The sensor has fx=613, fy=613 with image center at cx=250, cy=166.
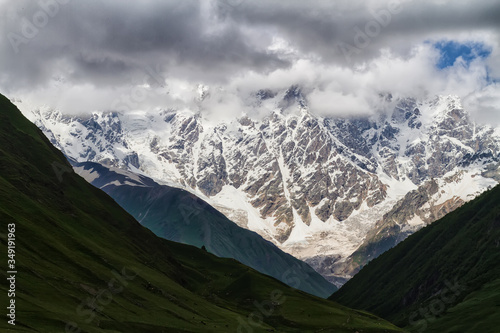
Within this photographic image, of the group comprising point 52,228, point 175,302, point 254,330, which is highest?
point 52,228

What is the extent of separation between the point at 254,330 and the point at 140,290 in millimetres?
37646

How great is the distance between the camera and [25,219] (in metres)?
186

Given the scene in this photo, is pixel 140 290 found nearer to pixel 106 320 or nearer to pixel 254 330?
pixel 254 330

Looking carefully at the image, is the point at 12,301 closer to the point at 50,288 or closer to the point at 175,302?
the point at 50,288

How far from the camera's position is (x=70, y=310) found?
13838 cm

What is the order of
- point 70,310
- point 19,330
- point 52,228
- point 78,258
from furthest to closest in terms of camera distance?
point 52,228 → point 78,258 → point 70,310 → point 19,330

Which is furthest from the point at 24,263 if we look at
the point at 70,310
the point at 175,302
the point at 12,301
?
the point at 175,302

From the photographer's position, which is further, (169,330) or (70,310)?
(169,330)

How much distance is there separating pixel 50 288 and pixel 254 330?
69.1 m

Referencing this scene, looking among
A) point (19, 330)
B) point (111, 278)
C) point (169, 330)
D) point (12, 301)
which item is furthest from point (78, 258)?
point (19, 330)

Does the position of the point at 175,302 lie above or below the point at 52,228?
below

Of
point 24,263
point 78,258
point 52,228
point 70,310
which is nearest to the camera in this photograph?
point 70,310

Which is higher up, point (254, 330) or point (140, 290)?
point (140, 290)

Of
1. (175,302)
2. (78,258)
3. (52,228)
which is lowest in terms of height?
(175,302)
